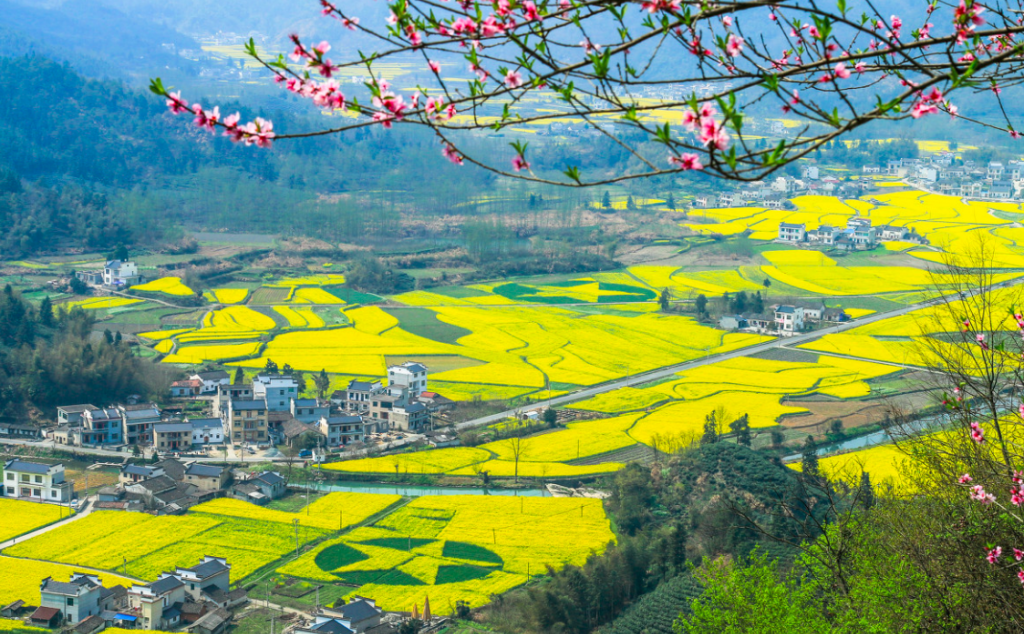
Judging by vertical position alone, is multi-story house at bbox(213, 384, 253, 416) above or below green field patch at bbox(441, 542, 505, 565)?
above

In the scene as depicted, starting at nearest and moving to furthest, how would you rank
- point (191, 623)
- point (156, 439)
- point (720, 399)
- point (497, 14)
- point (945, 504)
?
point (497, 14), point (945, 504), point (191, 623), point (156, 439), point (720, 399)

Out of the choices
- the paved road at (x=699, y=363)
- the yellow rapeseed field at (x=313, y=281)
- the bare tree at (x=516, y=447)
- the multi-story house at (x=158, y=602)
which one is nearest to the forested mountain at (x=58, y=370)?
the paved road at (x=699, y=363)

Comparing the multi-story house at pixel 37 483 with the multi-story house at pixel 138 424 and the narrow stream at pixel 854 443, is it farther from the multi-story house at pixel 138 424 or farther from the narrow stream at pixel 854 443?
the narrow stream at pixel 854 443

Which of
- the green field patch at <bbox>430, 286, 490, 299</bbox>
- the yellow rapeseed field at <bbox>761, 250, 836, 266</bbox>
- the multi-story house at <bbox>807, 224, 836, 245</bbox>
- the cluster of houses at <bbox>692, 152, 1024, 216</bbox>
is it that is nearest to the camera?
the green field patch at <bbox>430, 286, 490, 299</bbox>

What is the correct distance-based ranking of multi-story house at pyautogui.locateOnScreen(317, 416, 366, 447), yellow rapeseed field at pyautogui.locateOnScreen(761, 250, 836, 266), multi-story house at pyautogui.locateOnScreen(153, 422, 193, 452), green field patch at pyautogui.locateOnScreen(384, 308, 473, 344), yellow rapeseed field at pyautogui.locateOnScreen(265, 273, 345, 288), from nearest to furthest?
A: multi-story house at pyautogui.locateOnScreen(153, 422, 193, 452)
multi-story house at pyautogui.locateOnScreen(317, 416, 366, 447)
green field patch at pyautogui.locateOnScreen(384, 308, 473, 344)
yellow rapeseed field at pyautogui.locateOnScreen(265, 273, 345, 288)
yellow rapeseed field at pyautogui.locateOnScreen(761, 250, 836, 266)

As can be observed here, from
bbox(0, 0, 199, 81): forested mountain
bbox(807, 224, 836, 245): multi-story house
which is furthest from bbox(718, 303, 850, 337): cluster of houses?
bbox(0, 0, 199, 81): forested mountain

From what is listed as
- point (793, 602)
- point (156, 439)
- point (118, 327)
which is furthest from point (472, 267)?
point (793, 602)

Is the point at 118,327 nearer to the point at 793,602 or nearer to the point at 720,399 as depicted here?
the point at 720,399

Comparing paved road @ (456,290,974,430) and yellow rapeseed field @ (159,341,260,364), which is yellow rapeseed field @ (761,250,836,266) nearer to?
paved road @ (456,290,974,430)
